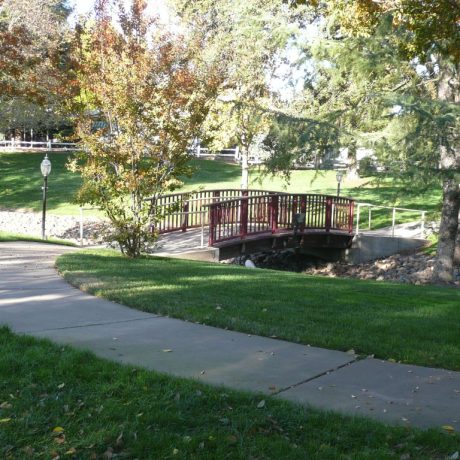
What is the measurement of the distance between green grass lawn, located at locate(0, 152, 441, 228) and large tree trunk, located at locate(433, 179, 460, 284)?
857 cm

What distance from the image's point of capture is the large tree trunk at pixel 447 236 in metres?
16.7

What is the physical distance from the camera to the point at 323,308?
8.48 metres

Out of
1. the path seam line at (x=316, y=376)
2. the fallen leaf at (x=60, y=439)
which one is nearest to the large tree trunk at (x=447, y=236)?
the path seam line at (x=316, y=376)

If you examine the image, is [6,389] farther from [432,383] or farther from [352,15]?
[352,15]

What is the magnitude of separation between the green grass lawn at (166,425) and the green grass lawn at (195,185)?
21382mm

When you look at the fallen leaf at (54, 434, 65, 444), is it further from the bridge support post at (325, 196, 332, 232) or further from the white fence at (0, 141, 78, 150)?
the white fence at (0, 141, 78, 150)

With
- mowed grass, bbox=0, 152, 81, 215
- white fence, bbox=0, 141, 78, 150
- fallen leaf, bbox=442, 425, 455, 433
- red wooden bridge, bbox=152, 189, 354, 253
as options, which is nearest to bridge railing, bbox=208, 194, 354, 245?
red wooden bridge, bbox=152, 189, 354, 253

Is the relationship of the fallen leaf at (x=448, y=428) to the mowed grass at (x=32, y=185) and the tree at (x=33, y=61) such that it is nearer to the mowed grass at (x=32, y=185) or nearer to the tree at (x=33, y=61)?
the tree at (x=33, y=61)

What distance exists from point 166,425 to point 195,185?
1351 inches

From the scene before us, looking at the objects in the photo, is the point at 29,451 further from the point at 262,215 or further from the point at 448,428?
the point at 262,215

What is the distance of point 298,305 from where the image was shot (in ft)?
28.2

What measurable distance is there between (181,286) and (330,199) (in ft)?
43.1

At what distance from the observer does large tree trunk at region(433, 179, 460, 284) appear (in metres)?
16.7

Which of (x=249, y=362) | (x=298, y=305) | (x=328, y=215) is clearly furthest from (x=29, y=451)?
(x=328, y=215)
